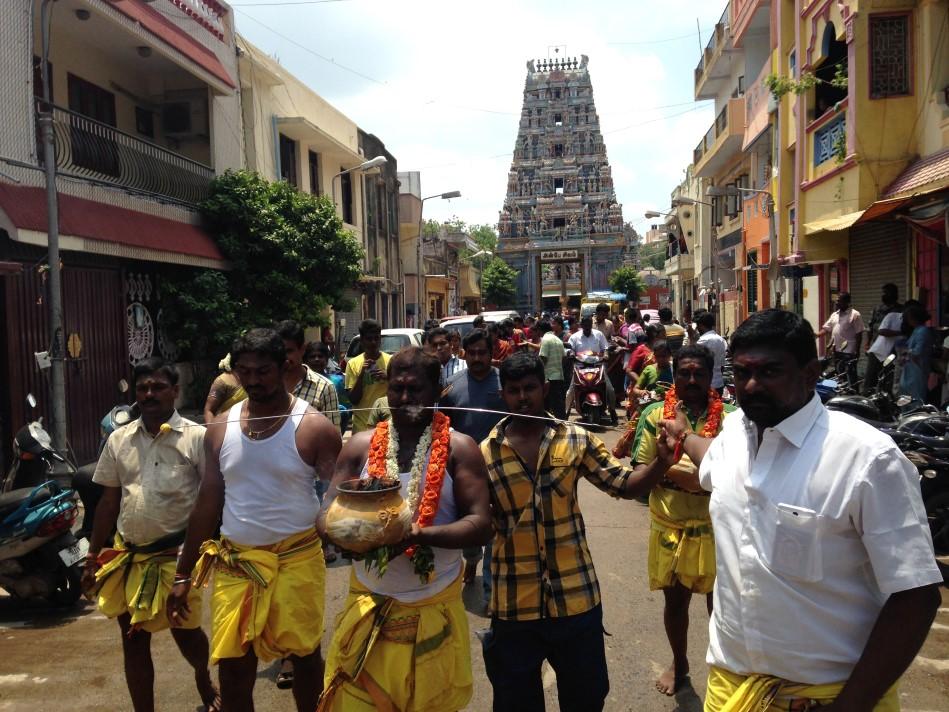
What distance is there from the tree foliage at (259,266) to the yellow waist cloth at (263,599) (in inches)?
420

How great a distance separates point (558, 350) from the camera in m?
9.99

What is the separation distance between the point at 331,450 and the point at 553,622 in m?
1.12

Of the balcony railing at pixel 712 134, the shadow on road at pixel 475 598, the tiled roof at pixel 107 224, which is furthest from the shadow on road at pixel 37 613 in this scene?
the balcony railing at pixel 712 134

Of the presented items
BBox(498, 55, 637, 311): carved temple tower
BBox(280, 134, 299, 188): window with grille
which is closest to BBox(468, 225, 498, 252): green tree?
BBox(498, 55, 637, 311): carved temple tower

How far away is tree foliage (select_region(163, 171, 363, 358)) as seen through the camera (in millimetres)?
13234

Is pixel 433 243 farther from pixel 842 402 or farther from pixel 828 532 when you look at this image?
pixel 828 532

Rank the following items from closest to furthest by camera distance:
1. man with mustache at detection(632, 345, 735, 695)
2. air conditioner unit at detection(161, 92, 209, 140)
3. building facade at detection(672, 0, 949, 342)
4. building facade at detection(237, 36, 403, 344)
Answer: man with mustache at detection(632, 345, 735, 695)
building facade at detection(672, 0, 949, 342)
air conditioner unit at detection(161, 92, 209, 140)
building facade at detection(237, 36, 403, 344)

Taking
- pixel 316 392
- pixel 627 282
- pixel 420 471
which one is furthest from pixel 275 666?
pixel 627 282

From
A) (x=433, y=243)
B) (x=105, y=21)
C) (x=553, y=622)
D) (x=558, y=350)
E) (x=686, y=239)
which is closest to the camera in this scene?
(x=553, y=622)

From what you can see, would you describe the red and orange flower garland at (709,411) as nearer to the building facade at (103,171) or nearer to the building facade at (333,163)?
the building facade at (103,171)

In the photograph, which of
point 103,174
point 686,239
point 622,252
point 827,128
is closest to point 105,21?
point 103,174

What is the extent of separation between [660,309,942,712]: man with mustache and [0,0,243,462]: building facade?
7839mm

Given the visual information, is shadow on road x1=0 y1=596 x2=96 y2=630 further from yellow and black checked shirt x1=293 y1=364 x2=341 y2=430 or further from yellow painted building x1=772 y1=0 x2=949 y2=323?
yellow painted building x1=772 y1=0 x2=949 y2=323

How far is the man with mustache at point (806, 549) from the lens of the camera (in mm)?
1689
